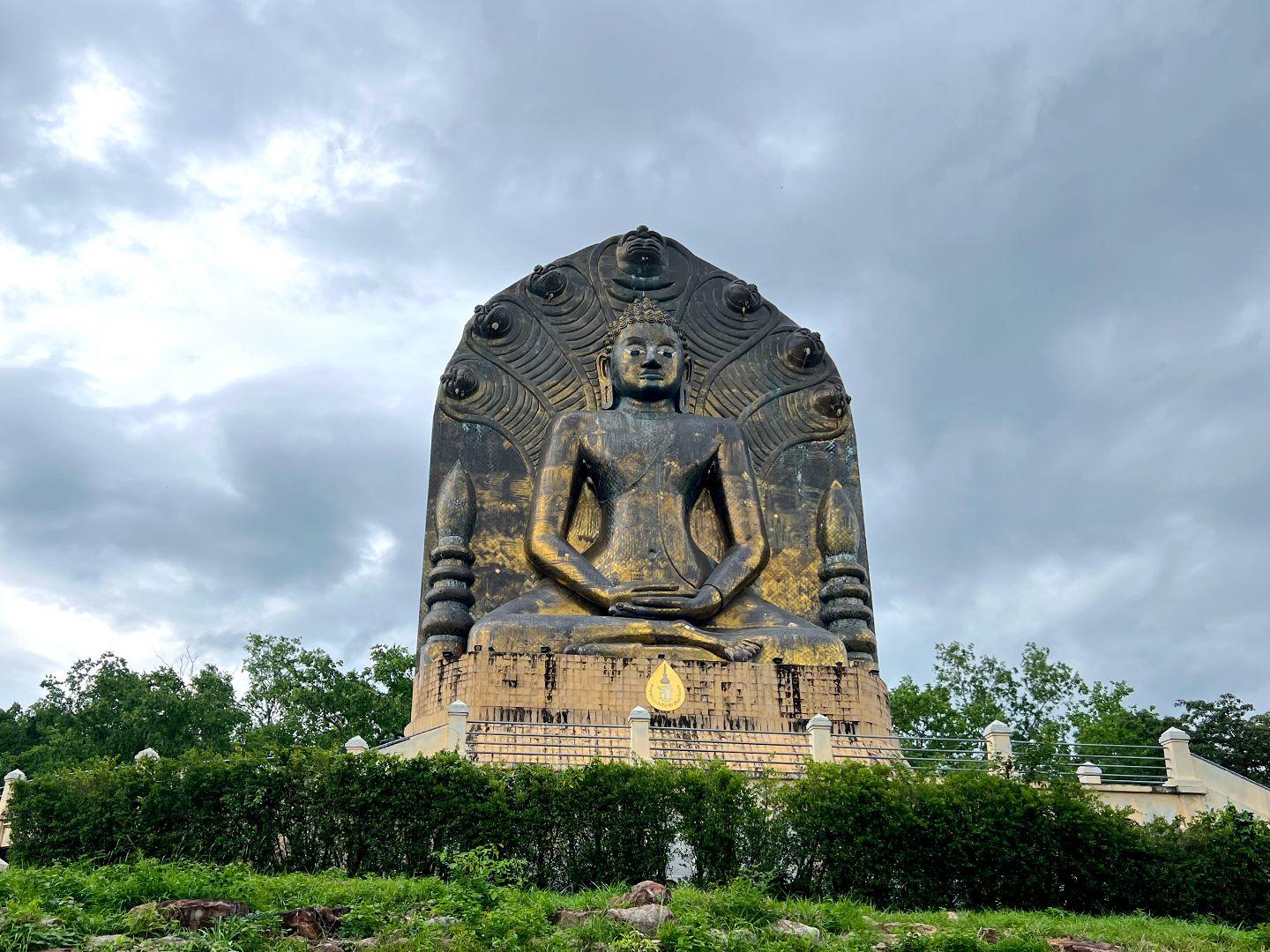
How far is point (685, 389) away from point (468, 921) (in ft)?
35.4

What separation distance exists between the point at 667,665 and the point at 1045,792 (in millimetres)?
4738

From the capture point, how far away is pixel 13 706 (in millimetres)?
28391

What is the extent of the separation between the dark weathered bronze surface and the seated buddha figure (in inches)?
1.0

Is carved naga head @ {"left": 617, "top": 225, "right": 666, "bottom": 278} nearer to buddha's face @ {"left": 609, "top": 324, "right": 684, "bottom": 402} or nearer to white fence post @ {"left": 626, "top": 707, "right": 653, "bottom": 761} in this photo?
buddha's face @ {"left": 609, "top": 324, "right": 684, "bottom": 402}

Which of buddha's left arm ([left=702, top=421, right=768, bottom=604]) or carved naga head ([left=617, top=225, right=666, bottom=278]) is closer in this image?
buddha's left arm ([left=702, top=421, right=768, bottom=604])

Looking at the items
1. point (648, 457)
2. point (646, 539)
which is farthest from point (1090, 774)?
point (648, 457)

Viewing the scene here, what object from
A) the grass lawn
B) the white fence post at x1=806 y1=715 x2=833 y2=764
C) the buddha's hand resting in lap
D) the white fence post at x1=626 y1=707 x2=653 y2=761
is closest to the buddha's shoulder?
the buddha's hand resting in lap

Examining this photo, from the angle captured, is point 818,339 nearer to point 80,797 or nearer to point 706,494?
point 706,494

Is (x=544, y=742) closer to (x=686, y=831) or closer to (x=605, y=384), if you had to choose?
(x=686, y=831)

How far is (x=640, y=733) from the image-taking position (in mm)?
11195

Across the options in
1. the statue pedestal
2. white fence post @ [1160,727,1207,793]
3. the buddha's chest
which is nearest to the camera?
the statue pedestal

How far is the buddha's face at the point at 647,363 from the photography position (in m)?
15.8

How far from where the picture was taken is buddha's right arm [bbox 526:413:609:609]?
14.3m

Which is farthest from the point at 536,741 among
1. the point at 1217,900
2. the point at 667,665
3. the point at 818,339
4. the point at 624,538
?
the point at 818,339
